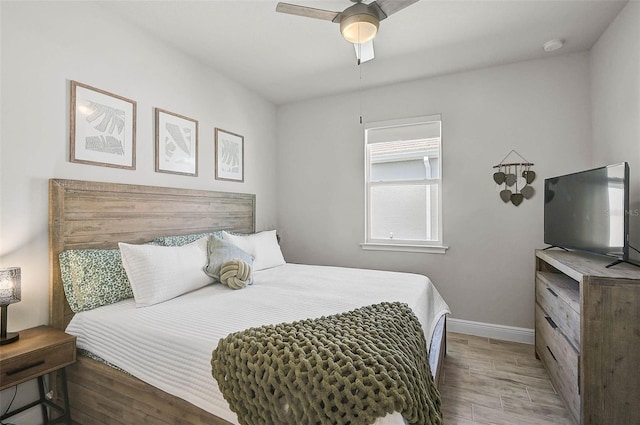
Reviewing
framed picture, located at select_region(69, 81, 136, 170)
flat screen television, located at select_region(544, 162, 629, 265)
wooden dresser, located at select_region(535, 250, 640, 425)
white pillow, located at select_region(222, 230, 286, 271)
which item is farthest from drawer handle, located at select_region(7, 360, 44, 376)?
flat screen television, located at select_region(544, 162, 629, 265)

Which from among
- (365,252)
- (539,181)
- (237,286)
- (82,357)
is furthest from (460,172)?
(82,357)

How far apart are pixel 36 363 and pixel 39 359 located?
0.06ft

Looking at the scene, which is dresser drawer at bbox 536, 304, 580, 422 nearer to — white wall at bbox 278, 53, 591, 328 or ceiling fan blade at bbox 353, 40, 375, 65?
white wall at bbox 278, 53, 591, 328

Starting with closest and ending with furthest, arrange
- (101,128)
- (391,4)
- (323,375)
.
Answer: (323,375), (391,4), (101,128)

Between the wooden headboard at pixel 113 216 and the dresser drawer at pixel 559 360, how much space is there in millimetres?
2903

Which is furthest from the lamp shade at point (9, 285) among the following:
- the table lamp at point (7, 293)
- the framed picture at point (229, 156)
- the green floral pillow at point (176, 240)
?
the framed picture at point (229, 156)

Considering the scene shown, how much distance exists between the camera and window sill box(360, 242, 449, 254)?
3266 millimetres

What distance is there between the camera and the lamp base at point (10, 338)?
1.54 m

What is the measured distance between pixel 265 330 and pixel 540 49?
3244 millimetres

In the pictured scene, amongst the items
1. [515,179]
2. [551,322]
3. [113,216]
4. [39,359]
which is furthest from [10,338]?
[515,179]

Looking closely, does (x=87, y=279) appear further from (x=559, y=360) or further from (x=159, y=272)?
(x=559, y=360)

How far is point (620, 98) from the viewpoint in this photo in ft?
7.35

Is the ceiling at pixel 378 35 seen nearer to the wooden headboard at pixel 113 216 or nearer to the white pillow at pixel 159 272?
the wooden headboard at pixel 113 216

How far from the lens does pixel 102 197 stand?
6.91 ft
